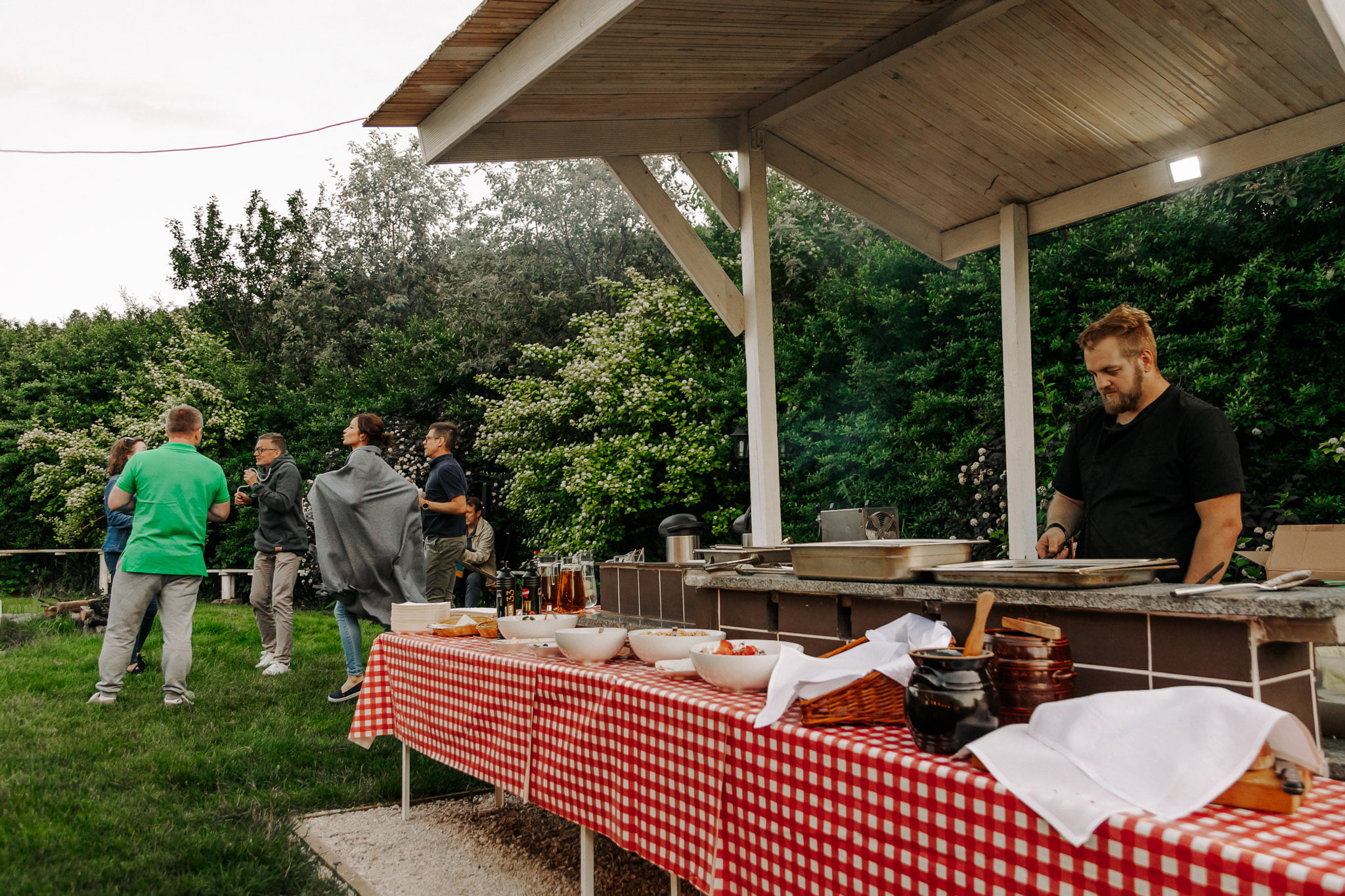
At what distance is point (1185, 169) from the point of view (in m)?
4.27

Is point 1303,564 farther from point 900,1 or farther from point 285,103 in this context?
point 285,103

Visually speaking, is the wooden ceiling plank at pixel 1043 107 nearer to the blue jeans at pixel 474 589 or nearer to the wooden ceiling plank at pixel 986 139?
the wooden ceiling plank at pixel 986 139

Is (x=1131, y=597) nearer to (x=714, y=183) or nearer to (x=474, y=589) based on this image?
(x=714, y=183)

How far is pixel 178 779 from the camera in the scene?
360 cm

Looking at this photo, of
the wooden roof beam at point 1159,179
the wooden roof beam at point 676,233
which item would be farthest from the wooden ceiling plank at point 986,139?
the wooden roof beam at point 676,233

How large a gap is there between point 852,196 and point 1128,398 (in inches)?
126

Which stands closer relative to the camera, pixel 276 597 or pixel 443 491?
pixel 443 491

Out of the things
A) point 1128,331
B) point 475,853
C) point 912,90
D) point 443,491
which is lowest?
point 475,853

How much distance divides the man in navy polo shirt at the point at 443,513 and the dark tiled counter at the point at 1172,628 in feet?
12.4

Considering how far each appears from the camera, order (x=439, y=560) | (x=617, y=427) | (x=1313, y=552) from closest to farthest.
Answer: (x=1313, y=552) → (x=439, y=560) → (x=617, y=427)

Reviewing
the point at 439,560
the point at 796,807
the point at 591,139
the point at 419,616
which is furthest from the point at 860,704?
the point at 439,560

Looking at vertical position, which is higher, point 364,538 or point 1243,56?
point 1243,56

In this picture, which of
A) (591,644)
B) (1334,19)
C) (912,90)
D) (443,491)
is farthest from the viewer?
(443,491)

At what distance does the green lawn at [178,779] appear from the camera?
2.67 meters
